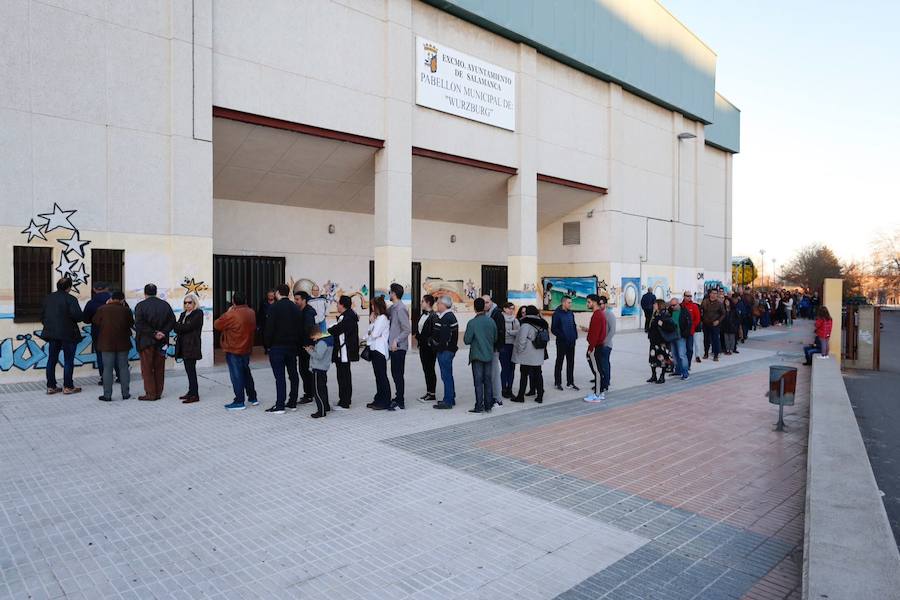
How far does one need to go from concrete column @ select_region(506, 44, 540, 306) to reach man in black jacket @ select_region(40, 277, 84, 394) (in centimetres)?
1307

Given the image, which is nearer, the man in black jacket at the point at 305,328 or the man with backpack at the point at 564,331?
the man in black jacket at the point at 305,328

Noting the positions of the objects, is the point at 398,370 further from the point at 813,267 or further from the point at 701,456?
the point at 813,267

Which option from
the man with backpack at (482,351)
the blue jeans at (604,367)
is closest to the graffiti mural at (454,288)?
the blue jeans at (604,367)

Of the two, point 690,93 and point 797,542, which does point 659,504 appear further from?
point 690,93

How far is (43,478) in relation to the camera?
5625mm

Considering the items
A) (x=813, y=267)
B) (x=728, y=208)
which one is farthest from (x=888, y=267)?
(x=728, y=208)

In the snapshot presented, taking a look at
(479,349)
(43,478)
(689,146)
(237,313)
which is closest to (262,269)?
(237,313)

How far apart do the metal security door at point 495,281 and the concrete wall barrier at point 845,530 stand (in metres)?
17.3

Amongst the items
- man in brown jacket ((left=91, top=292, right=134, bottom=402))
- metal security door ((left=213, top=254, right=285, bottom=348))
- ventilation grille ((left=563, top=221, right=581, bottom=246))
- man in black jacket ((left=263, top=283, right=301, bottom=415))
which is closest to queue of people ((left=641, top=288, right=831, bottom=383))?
ventilation grille ((left=563, top=221, right=581, bottom=246))

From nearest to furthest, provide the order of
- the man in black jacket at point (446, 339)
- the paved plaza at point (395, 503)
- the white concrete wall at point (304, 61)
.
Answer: the paved plaza at point (395, 503) → the man in black jacket at point (446, 339) → the white concrete wall at point (304, 61)

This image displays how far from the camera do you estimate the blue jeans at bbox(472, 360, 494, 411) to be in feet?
29.1

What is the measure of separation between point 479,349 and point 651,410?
9.67 ft

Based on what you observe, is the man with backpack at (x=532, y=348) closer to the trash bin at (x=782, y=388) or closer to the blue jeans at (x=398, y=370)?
the blue jeans at (x=398, y=370)

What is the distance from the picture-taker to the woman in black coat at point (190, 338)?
9125mm
